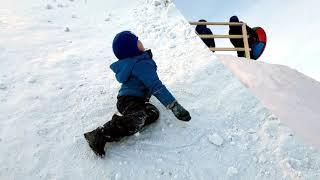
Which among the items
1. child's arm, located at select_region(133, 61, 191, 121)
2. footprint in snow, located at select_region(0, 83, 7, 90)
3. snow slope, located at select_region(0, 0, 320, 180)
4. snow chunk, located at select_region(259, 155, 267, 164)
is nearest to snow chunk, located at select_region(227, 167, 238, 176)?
snow slope, located at select_region(0, 0, 320, 180)

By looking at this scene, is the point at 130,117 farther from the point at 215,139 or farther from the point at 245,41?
the point at 245,41

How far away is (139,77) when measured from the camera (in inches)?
182

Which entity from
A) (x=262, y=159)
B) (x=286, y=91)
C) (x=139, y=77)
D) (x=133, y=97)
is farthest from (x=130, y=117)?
(x=286, y=91)

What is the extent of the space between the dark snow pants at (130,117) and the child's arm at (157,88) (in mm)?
165

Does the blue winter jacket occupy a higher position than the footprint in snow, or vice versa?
the blue winter jacket

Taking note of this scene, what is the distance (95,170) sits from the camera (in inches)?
161

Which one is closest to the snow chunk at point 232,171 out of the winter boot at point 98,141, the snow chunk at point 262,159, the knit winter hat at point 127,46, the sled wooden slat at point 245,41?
the snow chunk at point 262,159

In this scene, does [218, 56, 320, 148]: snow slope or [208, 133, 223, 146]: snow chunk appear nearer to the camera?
[208, 133, 223, 146]: snow chunk

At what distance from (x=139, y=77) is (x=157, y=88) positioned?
8.9 inches

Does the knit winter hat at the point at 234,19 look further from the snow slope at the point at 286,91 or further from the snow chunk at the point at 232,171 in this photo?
the snow chunk at the point at 232,171

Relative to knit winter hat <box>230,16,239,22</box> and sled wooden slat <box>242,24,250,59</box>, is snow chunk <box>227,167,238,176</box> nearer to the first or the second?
sled wooden slat <box>242,24,250,59</box>

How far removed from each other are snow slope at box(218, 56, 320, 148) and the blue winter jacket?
1.42m

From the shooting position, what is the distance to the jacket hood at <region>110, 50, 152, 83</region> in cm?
467

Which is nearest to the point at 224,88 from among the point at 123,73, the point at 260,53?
the point at 123,73
